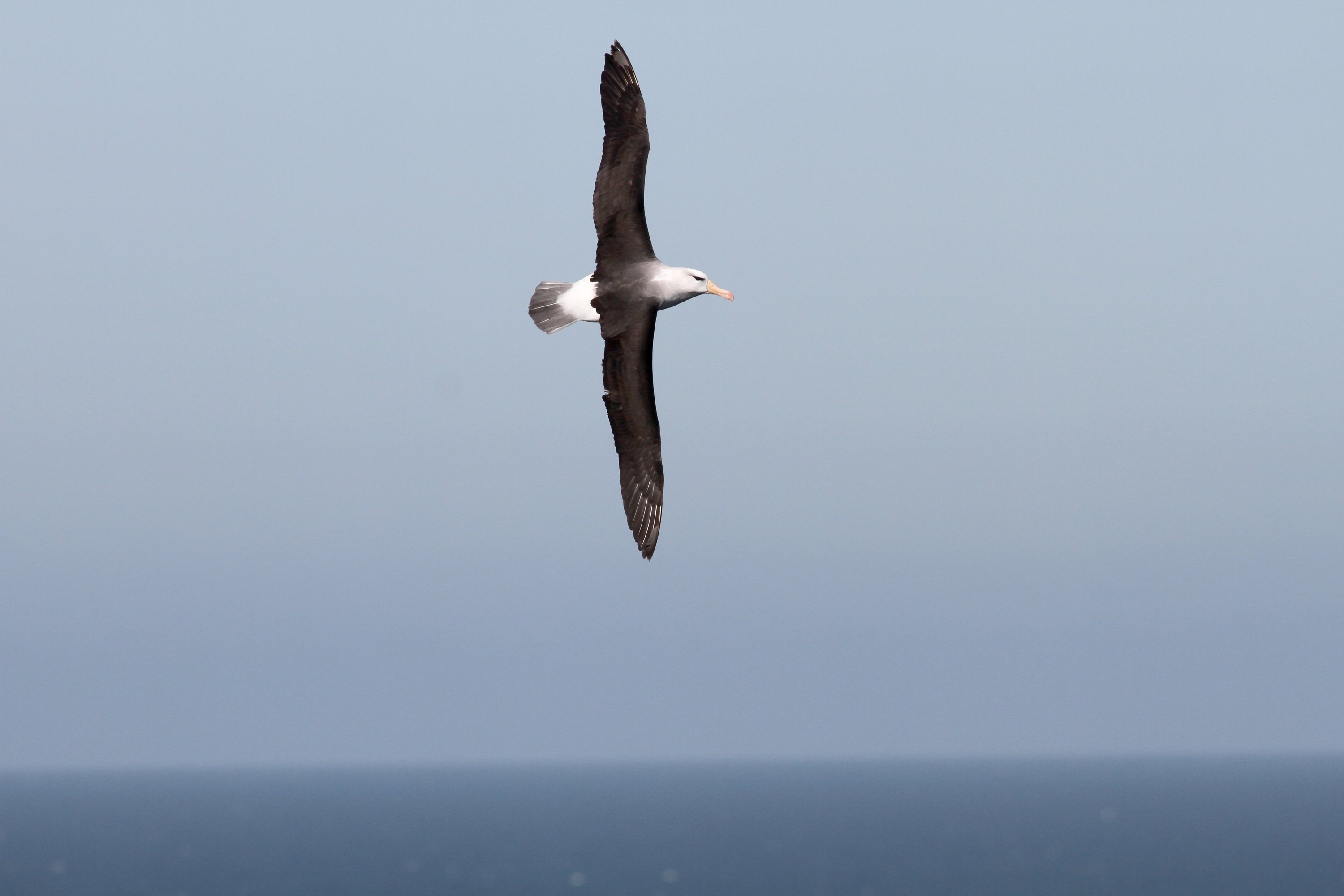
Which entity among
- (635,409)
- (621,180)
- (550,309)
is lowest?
(635,409)

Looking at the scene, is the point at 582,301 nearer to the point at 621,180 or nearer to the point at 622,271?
the point at 622,271

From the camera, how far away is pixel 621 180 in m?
21.2

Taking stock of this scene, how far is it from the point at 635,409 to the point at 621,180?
333 centimetres

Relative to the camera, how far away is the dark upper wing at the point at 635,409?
21.2m

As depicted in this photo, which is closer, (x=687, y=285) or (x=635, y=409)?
(x=687, y=285)

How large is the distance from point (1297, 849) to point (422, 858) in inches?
4307

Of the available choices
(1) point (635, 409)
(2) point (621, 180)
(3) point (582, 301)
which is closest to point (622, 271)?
(3) point (582, 301)

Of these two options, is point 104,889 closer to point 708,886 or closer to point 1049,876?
point 708,886

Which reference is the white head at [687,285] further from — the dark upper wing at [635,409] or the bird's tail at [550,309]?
the bird's tail at [550,309]

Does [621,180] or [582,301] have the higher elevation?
[621,180]

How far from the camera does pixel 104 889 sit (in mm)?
151000

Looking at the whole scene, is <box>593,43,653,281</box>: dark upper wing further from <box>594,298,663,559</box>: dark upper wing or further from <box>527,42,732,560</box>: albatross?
<box>594,298,663,559</box>: dark upper wing

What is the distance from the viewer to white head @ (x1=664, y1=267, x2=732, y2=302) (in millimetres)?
20828

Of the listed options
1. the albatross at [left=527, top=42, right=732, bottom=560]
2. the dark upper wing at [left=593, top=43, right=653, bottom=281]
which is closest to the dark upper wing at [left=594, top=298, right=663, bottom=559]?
the albatross at [left=527, top=42, right=732, bottom=560]
